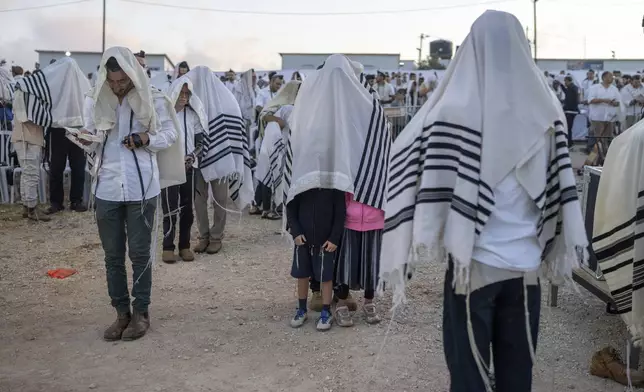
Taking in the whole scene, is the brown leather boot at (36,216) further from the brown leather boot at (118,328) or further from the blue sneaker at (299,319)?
the blue sneaker at (299,319)

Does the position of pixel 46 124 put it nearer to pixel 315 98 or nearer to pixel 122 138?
pixel 122 138

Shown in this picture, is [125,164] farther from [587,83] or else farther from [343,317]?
[587,83]

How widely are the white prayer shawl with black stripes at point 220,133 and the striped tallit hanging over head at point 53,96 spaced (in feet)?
8.52

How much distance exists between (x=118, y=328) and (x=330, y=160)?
198 centimetres

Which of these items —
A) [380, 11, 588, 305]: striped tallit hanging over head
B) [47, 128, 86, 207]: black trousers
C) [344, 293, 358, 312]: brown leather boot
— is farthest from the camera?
[47, 128, 86, 207]: black trousers

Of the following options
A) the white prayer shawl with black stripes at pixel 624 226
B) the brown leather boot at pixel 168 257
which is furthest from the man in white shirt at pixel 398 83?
the white prayer shawl with black stripes at pixel 624 226

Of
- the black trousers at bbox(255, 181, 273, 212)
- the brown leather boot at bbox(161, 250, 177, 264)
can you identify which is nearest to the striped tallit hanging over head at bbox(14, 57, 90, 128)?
the black trousers at bbox(255, 181, 273, 212)

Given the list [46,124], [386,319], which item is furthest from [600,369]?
[46,124]

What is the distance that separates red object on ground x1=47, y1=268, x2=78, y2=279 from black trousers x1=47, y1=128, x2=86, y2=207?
10.3ft

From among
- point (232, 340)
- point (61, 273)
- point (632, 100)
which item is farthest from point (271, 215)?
point (632, 100)

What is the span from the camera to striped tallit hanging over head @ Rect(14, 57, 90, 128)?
8.61 meters

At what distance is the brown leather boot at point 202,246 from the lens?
731 cm

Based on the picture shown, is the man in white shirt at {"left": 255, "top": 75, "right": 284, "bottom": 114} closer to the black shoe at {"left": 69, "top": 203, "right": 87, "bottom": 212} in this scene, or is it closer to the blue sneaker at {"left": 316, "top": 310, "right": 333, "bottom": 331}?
the black shoe at {"left": 69, "top": 203, "right": 87, "bottom": 212}

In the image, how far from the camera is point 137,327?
4.74 meters
